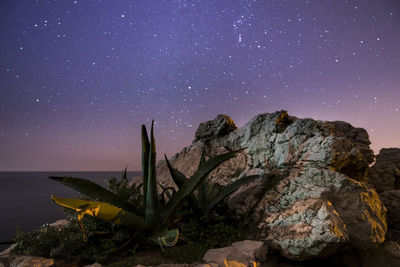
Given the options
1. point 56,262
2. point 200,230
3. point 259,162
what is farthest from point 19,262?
point 259,162

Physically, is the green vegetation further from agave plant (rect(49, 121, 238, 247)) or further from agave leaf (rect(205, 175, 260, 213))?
agave leaf (rect(205, 175, 260, 213))

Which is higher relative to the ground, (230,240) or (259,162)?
(259,162)

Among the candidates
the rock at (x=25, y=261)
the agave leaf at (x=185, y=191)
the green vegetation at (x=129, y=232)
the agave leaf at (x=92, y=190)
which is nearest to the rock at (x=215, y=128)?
the green vegetation at (x=129, y=232)

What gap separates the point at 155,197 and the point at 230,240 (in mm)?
1430

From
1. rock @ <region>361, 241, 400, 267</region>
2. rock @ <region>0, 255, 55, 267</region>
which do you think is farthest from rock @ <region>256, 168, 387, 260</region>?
rock @ <region>0, 255, 55, 267</region>

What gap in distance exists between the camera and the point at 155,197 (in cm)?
270

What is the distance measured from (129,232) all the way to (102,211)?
3.02 ft

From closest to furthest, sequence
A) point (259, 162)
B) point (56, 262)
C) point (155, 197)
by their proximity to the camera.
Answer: point (56, 262)
point (155, 197)
point (259, 162)

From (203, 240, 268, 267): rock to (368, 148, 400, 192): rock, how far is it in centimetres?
382

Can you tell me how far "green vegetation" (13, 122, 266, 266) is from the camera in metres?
2.28

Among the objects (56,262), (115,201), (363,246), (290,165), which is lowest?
(363,246)

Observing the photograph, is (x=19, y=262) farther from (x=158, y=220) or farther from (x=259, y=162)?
(x=259, y=162)

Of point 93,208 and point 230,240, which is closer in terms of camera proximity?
point 93,208

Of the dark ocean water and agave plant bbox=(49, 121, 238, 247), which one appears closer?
agave plant bbox=(49, 121, 238, 247)
